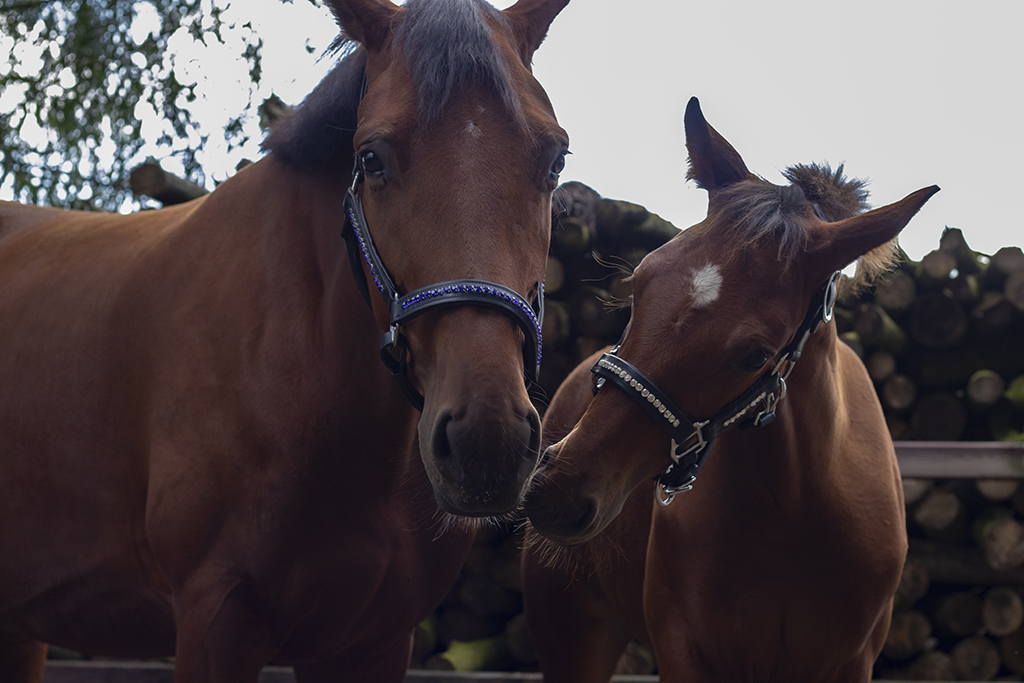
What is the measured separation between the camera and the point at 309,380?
1.58 m

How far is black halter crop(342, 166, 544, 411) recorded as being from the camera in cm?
122

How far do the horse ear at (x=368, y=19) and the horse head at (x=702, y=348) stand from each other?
2.63 feet

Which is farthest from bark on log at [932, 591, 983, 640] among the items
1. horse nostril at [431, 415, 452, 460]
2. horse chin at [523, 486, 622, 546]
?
horse nostril at [431, 415, 452, 460]

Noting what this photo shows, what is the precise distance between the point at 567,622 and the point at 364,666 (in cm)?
103

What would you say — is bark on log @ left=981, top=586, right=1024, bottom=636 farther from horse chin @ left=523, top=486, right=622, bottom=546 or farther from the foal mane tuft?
horse chin @ left=523, top=486, right=622, bottom=546

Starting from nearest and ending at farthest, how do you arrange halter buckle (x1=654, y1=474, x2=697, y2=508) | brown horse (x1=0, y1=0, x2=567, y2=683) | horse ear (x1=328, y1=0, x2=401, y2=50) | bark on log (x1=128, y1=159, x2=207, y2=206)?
brown horse (x1=0, y1=0, x2=567, y2=683) → horse ear (x1=328, y1=0, x2=401, y2=50) → halter buckle (x1=654, y1=474, x2=697, y2=508) → bark on log (x1=128, y1=159, x2=207, y2=206)

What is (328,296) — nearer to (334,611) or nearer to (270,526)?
(270,526)

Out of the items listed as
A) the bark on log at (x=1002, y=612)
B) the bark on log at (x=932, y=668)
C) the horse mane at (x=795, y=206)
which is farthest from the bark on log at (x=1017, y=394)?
the horse mane at (x=795, y=206)

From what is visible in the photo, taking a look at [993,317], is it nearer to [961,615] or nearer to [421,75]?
[961,615]

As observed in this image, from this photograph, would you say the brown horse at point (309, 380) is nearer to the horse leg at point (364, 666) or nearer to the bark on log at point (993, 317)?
the horse leg at point (364, 666)

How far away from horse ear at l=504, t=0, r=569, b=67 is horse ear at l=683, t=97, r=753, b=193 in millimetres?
507

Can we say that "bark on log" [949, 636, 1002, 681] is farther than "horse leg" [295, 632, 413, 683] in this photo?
Yes

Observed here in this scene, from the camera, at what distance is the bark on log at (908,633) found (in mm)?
3545

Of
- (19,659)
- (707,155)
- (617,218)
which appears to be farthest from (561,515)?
(617,218)
